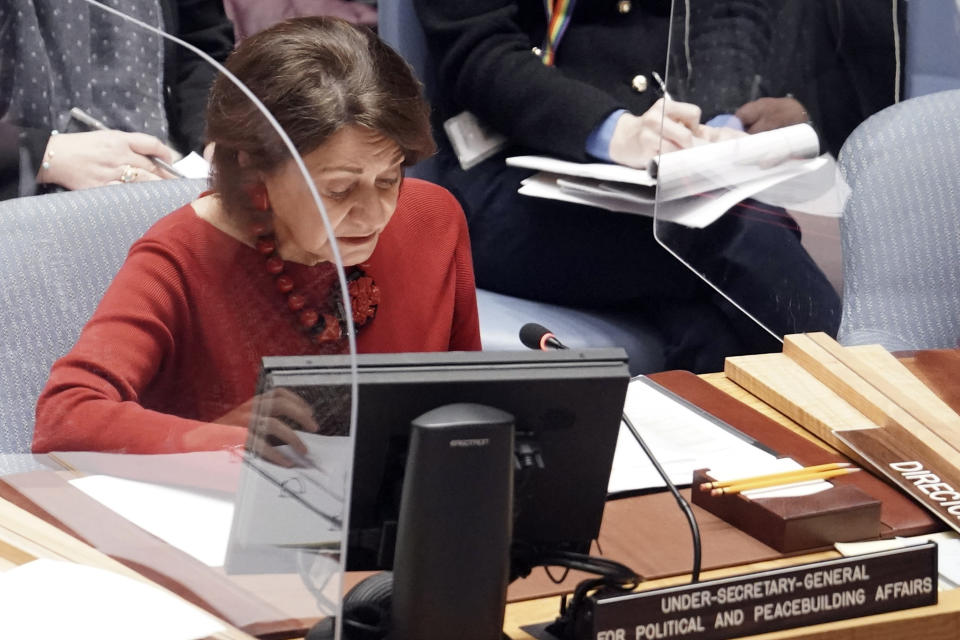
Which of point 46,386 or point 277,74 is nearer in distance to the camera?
point 46,386

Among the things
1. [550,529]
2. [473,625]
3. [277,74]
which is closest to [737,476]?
[550,529]

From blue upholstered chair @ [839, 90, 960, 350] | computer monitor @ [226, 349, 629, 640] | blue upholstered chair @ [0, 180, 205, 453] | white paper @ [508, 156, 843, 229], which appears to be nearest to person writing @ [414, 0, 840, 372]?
blue upholstered chair @ [839, 90, 960, 350]

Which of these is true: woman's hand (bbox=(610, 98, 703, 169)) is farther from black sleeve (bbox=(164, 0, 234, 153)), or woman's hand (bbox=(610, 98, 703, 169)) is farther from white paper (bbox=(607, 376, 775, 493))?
black sleeve (bbox=(164, 0, 234, 153))

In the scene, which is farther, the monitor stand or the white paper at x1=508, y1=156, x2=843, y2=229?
the white paper at x1=508, y1=156, x2=843, y2=229

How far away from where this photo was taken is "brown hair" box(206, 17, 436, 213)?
→ 653mm

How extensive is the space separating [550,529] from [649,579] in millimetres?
127

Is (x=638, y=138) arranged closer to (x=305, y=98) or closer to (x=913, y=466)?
(x=913, y=466)

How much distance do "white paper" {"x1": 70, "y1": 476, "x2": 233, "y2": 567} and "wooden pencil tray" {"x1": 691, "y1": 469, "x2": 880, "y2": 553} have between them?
514mm

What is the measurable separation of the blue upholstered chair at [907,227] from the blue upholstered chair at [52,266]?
3.89 ft

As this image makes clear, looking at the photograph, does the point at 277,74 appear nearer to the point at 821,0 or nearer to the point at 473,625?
the point at 473,625

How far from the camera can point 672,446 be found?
1.21 m

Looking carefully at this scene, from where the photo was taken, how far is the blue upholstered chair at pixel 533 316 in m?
1.93

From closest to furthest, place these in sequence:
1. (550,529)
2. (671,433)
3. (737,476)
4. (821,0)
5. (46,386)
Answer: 1. (46,386)
2. (550,529)
3. (737,476)
4. (671,433)
5. (821,0)

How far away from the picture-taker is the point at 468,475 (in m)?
0.75
